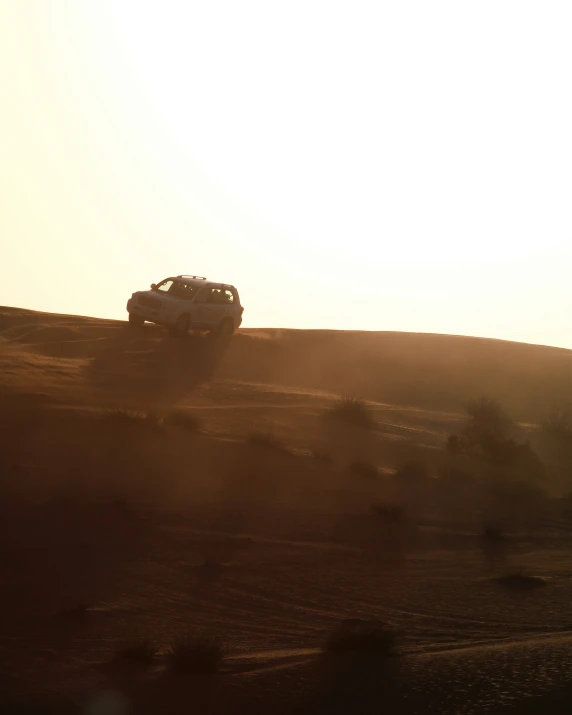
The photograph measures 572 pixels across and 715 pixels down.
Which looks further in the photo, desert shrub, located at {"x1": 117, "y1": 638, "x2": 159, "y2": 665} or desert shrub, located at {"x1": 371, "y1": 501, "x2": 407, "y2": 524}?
desert shrub, located at {"x1": 371, "y1": 501, "x2": 407, "y2": 524}

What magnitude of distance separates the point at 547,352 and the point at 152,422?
27.7 meters

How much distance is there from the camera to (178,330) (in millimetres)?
32906

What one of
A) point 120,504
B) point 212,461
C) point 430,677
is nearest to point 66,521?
point 120,504

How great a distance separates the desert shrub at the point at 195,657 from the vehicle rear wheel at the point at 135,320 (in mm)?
26227

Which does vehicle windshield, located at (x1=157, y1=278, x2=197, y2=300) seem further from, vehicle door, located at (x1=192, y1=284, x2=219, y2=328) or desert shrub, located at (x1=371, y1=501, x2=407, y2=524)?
desert shrub, located at (x1=371, y1=501, x2=407, y2=524)

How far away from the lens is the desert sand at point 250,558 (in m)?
8.23

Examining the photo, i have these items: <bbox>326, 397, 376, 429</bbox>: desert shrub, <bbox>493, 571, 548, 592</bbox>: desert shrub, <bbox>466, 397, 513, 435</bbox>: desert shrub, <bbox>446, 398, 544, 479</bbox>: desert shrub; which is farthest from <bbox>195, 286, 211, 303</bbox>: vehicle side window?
<bbox>493, 571, 548, 592</bbox>: desert shrub

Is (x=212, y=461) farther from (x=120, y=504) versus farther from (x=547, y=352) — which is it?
(x=547, y=352)

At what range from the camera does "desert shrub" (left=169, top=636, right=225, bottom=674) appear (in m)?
8.44

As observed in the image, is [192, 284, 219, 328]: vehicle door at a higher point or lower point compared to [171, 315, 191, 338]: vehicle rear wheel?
higher

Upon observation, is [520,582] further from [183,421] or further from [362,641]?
[183,421]

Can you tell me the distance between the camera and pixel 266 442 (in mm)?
19484

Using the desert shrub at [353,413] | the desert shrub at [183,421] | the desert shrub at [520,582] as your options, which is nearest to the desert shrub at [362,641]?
the desert shrub at [520,582]

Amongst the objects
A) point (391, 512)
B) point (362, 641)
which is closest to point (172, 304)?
point (391, 512)
